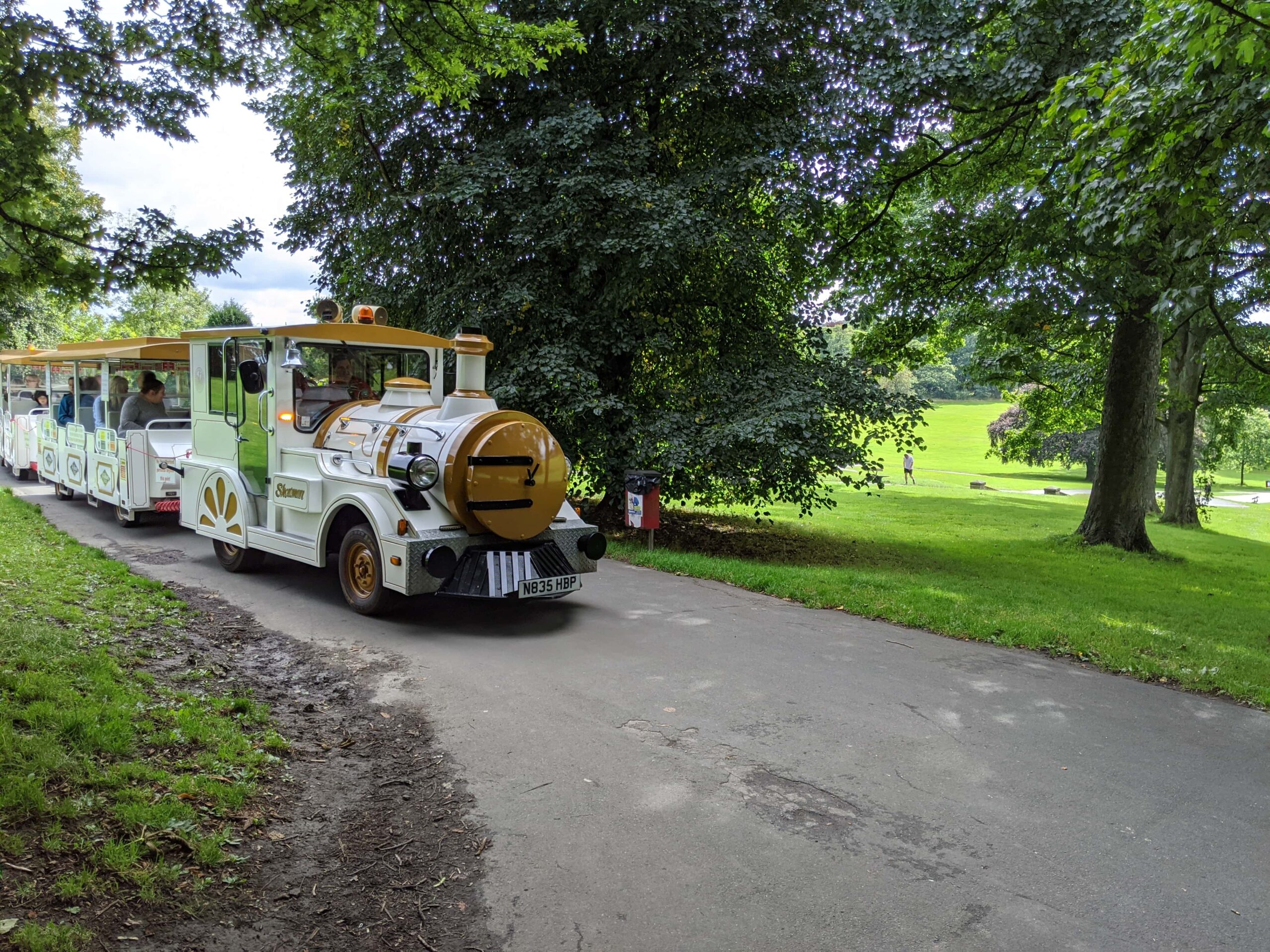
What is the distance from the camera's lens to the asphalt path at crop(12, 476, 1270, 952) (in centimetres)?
326

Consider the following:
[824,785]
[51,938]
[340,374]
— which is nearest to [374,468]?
[340,374]

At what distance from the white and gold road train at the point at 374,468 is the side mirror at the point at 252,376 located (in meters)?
0.01

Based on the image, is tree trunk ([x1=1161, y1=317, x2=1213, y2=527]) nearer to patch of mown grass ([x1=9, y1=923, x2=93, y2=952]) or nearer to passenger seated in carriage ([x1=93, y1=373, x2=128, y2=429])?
passenger seated in carriage ([x1=93, y1=373, x2=128, y2=429])

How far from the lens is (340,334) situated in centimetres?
848

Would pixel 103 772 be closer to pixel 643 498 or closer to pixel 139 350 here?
pixel 643 498

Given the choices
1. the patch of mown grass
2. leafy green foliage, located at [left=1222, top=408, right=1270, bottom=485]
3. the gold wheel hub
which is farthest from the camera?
leafy green foliage, located at [left=1222, top=408, right=1270, bottom=485]

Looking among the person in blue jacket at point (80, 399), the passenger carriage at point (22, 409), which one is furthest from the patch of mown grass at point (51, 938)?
the passenger carriage at point (22, 409)

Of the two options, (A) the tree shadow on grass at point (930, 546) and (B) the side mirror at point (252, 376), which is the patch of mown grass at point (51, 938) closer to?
(B) the side mirror at point (252, 376)

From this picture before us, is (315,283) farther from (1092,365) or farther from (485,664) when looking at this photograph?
(1092,365)

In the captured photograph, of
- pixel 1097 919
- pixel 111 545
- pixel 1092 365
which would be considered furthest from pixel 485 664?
pixel 1092 365

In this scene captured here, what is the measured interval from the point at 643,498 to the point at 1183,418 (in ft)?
56.0

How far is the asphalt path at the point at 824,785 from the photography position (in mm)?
3260

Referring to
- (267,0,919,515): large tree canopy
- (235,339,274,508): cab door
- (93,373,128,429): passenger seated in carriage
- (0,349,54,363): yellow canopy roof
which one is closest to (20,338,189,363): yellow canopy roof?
(93,373,128,429): passenger seated in carriage

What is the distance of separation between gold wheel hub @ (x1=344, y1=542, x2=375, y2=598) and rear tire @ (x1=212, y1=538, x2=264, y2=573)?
5.45 feet
